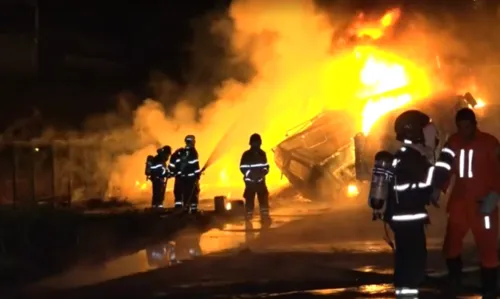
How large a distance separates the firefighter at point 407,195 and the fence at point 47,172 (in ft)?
42.8

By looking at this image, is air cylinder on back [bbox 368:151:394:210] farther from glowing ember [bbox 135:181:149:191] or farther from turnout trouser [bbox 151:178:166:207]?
glowing ember [bbox 135:181:149:191]

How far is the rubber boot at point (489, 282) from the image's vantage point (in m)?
7.91

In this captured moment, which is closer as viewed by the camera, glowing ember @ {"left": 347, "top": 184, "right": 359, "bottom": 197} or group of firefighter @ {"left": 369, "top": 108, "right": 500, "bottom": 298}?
group of firefighter @ {"left": 369, "top": 108, "right": 500, "bottom": 298}

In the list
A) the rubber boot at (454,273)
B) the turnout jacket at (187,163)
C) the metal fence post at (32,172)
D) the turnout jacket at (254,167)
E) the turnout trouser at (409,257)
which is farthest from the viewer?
the metal fence post at (32,172)

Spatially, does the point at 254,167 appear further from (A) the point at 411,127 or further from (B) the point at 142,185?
(B) the point at 142,185

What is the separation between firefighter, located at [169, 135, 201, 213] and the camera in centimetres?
1739

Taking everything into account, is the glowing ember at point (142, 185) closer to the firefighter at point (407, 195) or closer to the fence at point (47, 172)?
the fence at point (47, 172)

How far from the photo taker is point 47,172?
77.2 feet

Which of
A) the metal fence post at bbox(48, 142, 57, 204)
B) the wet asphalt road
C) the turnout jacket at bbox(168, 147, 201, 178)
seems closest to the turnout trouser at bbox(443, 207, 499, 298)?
the wet asphalt road

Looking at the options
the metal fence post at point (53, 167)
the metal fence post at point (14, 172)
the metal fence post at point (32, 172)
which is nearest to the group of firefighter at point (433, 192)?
the metal fence post at point (14, 172)

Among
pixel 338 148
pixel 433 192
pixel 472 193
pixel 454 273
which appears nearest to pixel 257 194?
pixel 338 148

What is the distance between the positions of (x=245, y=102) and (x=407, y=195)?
75.2 ft

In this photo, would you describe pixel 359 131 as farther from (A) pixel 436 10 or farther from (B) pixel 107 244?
(B) pixel 107 244

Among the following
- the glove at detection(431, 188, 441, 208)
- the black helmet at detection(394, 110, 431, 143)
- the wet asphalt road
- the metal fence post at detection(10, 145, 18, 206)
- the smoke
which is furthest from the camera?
the smoke
